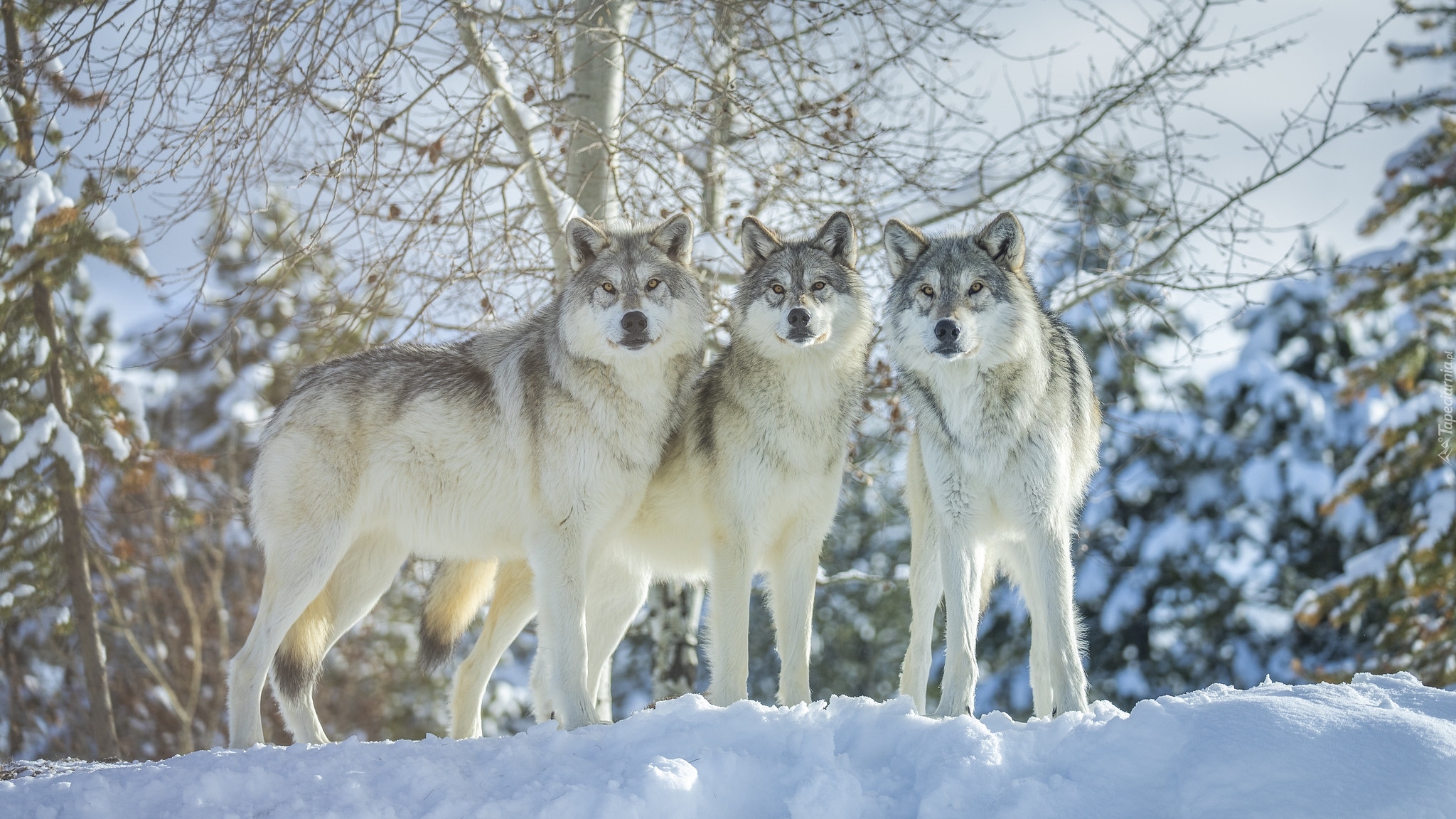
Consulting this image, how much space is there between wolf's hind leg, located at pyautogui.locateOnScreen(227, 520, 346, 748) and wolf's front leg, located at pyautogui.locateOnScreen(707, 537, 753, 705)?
2.13 metres

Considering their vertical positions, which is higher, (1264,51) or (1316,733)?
(1264,51)

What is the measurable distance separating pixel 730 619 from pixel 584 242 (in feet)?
7.32

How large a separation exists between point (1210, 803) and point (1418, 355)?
468 inches

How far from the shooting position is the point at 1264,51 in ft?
26.8

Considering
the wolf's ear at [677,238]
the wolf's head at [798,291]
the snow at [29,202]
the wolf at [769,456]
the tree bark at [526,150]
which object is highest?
the snow at [29,202]

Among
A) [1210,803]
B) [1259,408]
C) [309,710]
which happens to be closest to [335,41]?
[309,710]

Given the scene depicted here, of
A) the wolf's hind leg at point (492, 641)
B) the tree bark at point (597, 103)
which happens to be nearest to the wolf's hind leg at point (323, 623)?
the wolf's hind leg at point (492, 641)

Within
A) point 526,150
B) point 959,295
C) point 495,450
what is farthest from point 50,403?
point 959,295

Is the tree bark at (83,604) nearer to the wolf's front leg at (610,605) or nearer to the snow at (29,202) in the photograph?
the snow at (29,202)

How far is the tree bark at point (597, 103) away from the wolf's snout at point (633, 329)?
2427 mm

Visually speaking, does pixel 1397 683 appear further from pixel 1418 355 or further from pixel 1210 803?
pixel 1418 355

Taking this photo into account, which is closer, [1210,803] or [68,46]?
[1210,803]

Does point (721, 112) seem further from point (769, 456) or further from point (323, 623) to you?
point (323, 623)

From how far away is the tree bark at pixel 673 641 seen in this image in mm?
8336
